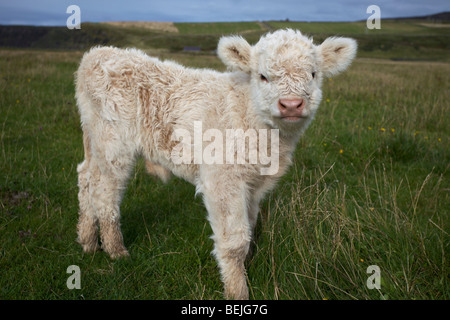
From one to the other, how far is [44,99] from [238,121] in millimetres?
7778

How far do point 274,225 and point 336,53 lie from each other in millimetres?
1849

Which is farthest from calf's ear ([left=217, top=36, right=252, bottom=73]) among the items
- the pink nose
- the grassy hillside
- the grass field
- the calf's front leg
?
the grassy hillside

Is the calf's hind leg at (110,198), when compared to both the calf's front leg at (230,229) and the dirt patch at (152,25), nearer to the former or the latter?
the calf's front leg at (230,229)

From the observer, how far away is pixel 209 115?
131 inches

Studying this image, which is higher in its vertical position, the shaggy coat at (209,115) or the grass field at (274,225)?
the shaggy coat at (209,115)

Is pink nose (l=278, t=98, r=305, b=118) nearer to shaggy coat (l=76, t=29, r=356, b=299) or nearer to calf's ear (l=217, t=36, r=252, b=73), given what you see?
shaggy coat (l=76, t=29, r=356, b=299)

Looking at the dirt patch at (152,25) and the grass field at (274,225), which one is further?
the dirt patch at (152,25)

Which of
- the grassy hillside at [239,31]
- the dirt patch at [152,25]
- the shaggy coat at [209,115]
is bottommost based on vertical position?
the shaggy coat at [209,115]

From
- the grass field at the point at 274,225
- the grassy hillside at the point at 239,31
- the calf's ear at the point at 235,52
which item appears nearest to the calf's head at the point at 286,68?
the calf's ear at the point at 235,52

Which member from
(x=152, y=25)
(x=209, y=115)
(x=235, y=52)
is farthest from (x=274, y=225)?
(x=152, y=25)

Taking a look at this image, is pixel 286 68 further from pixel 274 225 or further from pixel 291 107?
pixel 274 225

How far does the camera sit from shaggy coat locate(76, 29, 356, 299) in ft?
10.1

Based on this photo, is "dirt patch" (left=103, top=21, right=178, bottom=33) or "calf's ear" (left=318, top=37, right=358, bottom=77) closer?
"calf's ear" (left=318, top=37, right=358, bottom=77)

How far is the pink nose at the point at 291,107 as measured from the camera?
2824 mm
